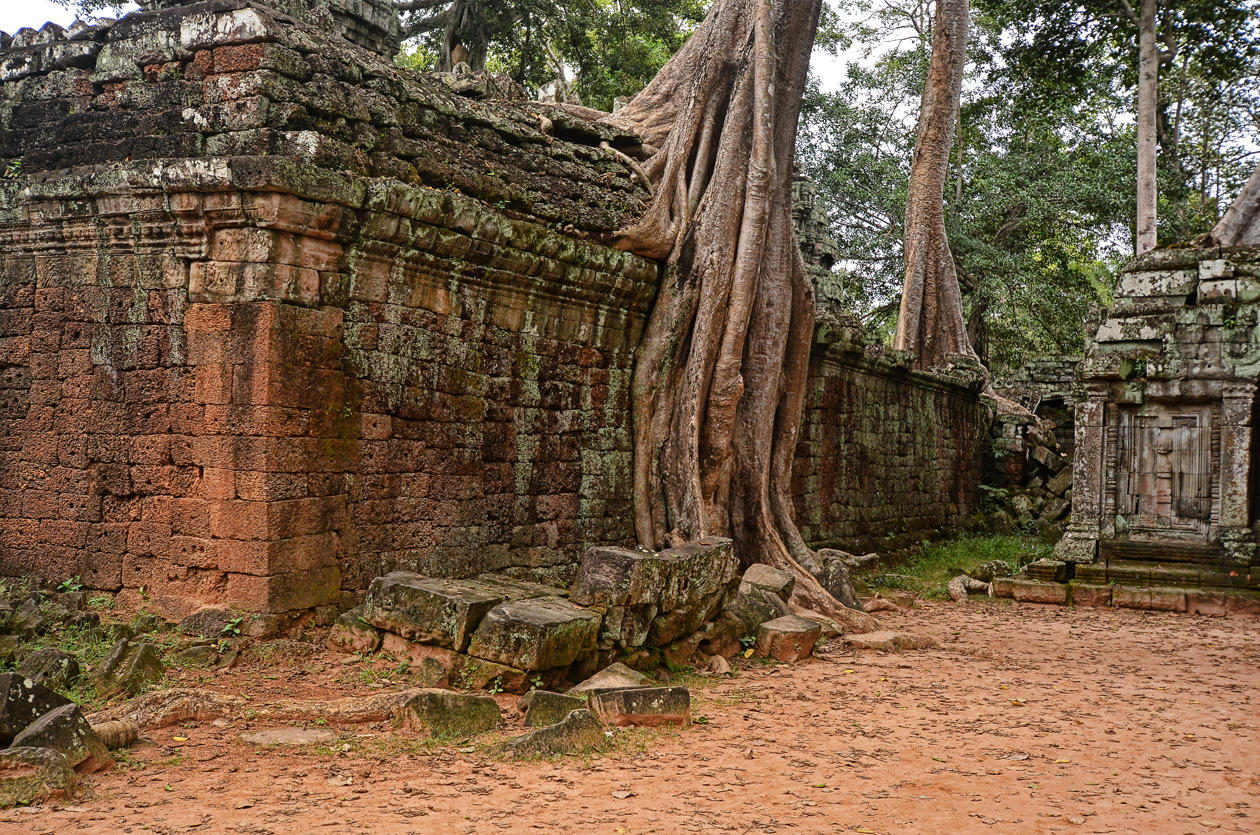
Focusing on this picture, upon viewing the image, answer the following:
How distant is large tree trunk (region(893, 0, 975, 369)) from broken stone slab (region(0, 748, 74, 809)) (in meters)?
14.5

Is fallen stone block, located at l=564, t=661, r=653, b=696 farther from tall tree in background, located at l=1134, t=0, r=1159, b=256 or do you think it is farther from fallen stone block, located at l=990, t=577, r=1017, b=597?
tall tree in background, located at l=1134, t=0, r=1159, b=256

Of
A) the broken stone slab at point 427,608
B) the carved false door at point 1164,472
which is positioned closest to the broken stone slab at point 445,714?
the broken stone slab at point 427,608

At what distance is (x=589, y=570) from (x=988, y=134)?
1971 centimetres

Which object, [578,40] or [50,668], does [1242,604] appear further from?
[578,40]

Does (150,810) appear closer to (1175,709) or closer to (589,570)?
(589,570)

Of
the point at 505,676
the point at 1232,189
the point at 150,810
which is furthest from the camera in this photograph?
the point at 1232,189

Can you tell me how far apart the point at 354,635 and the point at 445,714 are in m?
1.16

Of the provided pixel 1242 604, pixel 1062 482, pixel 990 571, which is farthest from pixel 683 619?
pixel 1062 482

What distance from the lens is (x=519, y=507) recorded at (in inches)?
283

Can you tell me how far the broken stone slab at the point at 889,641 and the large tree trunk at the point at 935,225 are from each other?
9.29 m

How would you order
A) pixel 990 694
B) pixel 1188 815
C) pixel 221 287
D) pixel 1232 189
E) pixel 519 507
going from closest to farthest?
pixel 1188 815 < pixel 221 287 < pixel 990 694 < pixel 519 507 < pixel 1232 189

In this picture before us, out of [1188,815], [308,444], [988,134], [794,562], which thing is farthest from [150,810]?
[988,134]

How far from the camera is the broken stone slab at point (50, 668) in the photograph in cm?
479

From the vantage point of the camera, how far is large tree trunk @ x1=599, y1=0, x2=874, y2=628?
27.3 ft
